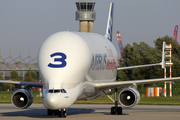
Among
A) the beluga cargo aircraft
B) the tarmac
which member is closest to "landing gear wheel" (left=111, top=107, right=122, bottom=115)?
the beluga cargo aircraft

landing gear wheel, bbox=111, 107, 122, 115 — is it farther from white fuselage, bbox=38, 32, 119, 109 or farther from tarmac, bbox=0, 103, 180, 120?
white fuselage, bbox=38, 32, 119, 109

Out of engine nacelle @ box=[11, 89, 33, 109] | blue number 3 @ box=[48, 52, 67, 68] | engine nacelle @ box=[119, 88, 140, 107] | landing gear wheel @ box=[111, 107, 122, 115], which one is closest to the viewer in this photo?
blue number 3 @ box=[48, 52, 67, 68]

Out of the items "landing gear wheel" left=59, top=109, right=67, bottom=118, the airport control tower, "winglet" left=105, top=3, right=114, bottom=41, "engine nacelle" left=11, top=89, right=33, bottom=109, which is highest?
the airport control tower

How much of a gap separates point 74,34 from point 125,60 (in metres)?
70.3

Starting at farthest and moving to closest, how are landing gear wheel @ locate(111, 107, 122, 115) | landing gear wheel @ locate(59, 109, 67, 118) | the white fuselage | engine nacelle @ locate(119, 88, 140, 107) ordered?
landing gear wheel @ locate(111, 107, 122, 115) < engine nacelle @ locate(119, 88, 140, 107) < landing gear wheel @ locate(59, 109, 67, 118) < the white fuselage

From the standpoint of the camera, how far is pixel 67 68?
21.2 meters

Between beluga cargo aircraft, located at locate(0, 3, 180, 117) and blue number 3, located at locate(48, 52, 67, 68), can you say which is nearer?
beluga cargo aircraft, located at locate(0, 3, 180, 117)

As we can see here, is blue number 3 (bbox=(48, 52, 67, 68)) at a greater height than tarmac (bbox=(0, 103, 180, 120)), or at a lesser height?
greater

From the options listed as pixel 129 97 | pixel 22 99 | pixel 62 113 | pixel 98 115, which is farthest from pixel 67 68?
pixel 98 115

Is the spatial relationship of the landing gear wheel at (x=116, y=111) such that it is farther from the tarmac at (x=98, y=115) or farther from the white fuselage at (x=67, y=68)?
the white fuselage at (x=67, y=68)

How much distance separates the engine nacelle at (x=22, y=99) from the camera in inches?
988

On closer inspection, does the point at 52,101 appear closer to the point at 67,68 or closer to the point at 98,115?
the point at 67,68

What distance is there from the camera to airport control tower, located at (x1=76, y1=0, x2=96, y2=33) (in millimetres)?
143875

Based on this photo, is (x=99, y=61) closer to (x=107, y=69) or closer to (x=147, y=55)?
(x=107, y=69)
